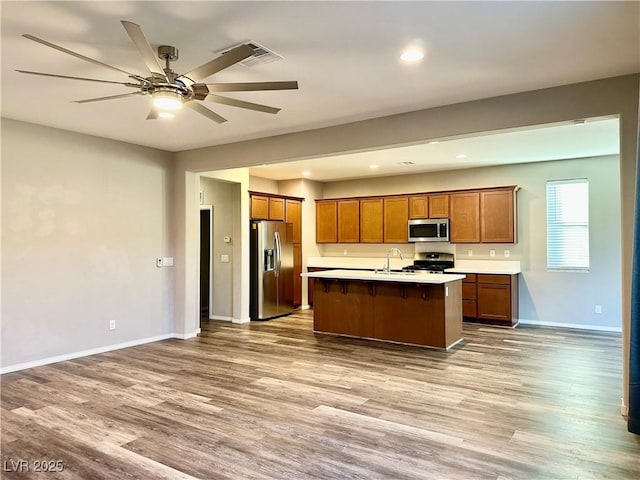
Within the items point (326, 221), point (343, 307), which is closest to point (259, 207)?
point (326, 221)

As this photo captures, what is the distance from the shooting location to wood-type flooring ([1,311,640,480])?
2588 millimetres

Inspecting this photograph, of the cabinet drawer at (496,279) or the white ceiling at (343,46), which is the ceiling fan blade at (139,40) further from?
the cabinet drawer at (496,279)

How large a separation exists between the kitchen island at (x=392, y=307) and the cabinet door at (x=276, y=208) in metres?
2.16

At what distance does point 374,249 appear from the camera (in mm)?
8789

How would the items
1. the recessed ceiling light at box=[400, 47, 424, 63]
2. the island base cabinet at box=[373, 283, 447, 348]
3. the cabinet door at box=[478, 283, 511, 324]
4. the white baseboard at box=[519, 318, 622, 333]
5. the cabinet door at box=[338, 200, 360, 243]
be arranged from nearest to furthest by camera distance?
the recessed ceiling light at box=[400, 47, 424, 63] → the island base cabinet at box=[373, 283, 447, 348] → the white baseboard at box=[519, 318, 622, 333] → the cabinet door at box=[478, 283, 511, 324] → the cabinet door at box=[338, 200, 360, 243]

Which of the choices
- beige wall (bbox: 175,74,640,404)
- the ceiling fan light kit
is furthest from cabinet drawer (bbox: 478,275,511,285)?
the ceiling fan light kit

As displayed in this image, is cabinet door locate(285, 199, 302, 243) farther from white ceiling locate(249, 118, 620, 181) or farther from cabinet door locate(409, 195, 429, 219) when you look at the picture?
cabinet door locate(409, 195, 429, 219)

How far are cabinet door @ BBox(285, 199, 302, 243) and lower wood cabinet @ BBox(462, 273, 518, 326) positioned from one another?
3.37 meters

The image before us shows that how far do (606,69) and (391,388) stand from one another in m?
3.13

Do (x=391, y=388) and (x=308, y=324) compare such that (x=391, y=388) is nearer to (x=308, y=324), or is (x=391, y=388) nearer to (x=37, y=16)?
(x=308, y=324)

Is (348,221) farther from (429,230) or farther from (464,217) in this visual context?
(464,217)

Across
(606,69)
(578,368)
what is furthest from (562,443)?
(606,69)

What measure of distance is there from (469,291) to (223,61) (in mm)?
5953

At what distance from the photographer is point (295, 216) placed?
28.4 feet
